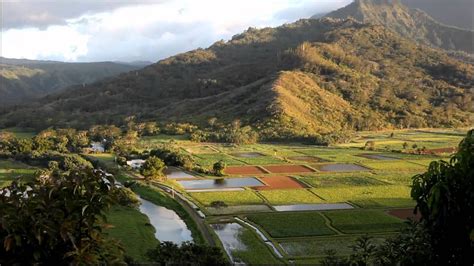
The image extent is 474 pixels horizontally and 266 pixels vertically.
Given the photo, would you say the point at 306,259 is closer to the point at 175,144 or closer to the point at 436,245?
the point at 436,245

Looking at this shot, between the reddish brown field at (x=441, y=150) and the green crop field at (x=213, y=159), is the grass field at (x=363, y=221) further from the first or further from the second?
the reddish brown field at (x=441, y=150)

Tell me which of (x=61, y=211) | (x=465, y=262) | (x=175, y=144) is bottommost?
(x=175, y=144)

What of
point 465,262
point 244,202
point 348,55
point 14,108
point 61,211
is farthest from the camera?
point 348,55

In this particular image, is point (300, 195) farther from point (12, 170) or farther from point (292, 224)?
point (12, 170)

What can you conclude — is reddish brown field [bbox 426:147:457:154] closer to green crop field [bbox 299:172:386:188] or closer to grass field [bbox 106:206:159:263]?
green crop field [bbox 299:172:386:188]

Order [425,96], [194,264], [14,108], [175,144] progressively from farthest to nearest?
[14,108] < [425,96] < [175,144] < [194,264]

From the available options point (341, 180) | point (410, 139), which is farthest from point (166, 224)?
point (410, 139)

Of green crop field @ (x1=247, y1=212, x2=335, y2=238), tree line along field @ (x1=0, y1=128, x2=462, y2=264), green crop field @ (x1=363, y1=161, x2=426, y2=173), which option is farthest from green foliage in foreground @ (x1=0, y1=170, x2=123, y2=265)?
green crop field @ (x1=363, y1=161, x2=426, y2=173)

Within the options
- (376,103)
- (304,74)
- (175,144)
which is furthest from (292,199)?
(304,74)
